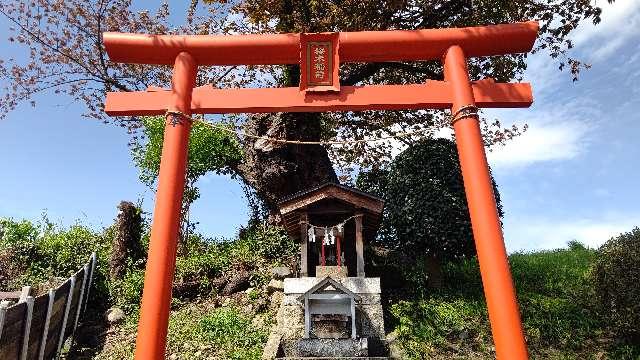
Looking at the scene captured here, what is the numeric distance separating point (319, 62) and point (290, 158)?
7317 millimetres

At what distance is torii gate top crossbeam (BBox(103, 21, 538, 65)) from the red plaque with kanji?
12cm

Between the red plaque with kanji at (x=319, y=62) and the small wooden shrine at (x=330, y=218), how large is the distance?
418 cm

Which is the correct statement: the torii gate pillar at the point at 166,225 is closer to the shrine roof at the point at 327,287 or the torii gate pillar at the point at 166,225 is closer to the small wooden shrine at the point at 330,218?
the shrine roof at the point at 327,287

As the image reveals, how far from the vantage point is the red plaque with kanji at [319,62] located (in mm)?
6121

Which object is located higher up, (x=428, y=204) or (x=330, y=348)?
(x=428, y=204)

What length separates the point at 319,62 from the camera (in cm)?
619

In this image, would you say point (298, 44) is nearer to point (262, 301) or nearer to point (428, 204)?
point (428, 204)

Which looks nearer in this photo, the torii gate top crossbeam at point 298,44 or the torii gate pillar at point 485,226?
the torii gate pillar at point 485,226

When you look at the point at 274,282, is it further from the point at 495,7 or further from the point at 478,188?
the point at 495,7

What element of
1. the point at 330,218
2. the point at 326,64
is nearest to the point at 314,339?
the point at 330,218

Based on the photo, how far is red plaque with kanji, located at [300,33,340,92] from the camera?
6.12 m

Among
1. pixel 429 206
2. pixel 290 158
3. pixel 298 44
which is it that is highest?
pixel 290 158

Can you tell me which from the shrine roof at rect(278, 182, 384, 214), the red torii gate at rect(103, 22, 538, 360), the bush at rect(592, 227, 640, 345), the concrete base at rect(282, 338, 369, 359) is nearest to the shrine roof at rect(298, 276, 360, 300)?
the concrete base at rect(282, 338, 369, 359)

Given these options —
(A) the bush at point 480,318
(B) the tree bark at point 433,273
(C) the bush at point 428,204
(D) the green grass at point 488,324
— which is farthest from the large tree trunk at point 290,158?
(D) the green grass at point 488,324
